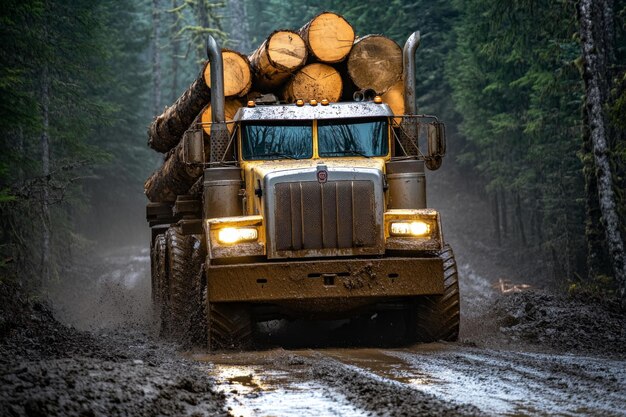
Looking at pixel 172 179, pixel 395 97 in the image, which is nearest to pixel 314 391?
pixel 395 97

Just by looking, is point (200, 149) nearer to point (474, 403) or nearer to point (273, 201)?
point (273, 201)

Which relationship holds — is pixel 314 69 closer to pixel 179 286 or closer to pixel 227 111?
pixel 227 111

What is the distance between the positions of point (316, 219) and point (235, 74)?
10.9ft

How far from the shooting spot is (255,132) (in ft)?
38.6

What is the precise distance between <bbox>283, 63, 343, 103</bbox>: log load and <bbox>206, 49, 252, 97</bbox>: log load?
596 mm

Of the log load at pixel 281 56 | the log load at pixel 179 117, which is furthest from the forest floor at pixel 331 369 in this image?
the log load at pixel 281 56

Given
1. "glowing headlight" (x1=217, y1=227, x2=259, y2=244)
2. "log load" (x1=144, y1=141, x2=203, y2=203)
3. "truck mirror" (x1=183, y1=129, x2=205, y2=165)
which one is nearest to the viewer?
"glowing headlight" (x1=217, y1=227, x2=259, y2=244)

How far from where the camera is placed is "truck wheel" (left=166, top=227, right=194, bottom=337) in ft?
43.5

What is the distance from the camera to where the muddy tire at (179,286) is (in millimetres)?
13266

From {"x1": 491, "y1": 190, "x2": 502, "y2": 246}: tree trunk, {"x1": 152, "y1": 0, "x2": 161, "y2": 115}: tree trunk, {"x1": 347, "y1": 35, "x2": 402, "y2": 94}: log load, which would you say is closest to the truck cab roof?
{"x1": 347, "y1": 35, "x2": 402, "y2": 94}: log load

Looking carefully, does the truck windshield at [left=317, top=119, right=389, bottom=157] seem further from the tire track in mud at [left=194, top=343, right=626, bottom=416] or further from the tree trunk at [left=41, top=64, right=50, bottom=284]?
the tree trunk at [left=41, top=64, right=50, bottom=284]

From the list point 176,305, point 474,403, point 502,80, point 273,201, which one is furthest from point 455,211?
point 474,403

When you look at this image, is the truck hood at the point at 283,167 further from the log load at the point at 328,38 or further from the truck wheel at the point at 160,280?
the truck wheel at the point at 160,280

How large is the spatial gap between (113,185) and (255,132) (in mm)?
34867
